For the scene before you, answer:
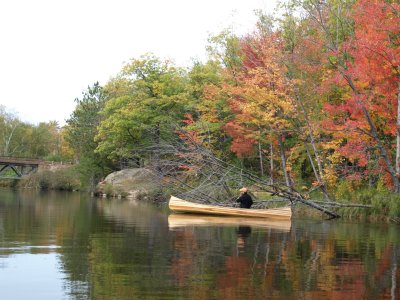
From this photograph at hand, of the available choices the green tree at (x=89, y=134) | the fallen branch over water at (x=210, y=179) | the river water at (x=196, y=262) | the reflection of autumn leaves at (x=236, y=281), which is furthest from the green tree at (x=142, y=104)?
the reflection of autumn leaves at (x=236, y=281)

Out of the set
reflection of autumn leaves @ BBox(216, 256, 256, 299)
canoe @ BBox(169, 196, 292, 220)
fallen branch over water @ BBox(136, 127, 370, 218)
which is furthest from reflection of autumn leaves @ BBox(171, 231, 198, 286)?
fallen branch over water @ BBox(136, 127, 370, 218)

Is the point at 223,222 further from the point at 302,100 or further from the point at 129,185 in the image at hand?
the point at 129,185

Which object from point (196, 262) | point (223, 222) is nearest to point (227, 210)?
point (223, 222)

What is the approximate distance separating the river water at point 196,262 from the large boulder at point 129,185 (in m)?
23.8

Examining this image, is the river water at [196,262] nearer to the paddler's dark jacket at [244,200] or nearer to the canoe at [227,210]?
the canoe at [227,210]

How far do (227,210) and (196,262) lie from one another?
11.9m

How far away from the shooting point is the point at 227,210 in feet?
77.7

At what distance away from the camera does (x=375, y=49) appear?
71.8 ft

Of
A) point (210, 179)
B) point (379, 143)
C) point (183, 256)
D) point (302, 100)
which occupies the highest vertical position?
point (302, 100)

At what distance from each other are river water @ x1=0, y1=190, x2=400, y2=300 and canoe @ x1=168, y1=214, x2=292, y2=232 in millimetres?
480

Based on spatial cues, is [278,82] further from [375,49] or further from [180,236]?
[180,236]

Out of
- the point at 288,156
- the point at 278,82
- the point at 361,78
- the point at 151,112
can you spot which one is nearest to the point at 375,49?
the point at 361,78

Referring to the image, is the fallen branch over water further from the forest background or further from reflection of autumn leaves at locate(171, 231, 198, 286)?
reflection of autumn leaves at locate(171, 231, 198, 286)

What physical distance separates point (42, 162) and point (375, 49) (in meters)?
52.7
